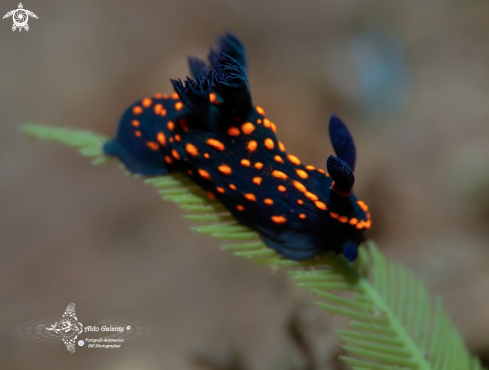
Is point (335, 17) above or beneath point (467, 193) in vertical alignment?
above

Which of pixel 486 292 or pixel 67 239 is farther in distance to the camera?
pixel 67 239

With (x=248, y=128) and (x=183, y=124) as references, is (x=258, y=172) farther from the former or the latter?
(x=183, y=124)

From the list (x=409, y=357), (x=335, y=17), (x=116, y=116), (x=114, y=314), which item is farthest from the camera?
(x=335, y=17)

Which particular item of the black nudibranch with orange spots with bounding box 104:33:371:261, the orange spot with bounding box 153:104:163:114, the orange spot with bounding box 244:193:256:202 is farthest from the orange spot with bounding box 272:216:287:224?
the orange spot with bounding box 153:104:163:114

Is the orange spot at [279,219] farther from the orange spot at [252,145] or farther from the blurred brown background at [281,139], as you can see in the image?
the blurred brown background at [281,139]

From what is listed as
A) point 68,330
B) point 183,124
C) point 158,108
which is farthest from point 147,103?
point 68,330

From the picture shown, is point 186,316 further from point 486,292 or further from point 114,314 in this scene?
point 486,292

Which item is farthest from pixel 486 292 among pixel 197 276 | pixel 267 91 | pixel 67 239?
pixel 67 239
